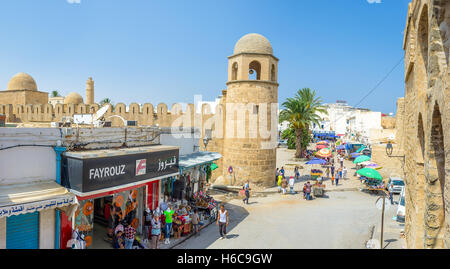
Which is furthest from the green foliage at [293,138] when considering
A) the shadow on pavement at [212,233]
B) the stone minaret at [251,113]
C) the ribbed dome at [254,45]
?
the shadow on pavement at [212,233]

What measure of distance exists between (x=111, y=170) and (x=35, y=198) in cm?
211

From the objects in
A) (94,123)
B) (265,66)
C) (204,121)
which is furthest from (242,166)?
(94,123)

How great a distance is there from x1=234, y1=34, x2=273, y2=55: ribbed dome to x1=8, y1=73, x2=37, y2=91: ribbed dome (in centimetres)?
2682

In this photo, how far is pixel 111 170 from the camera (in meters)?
8.41

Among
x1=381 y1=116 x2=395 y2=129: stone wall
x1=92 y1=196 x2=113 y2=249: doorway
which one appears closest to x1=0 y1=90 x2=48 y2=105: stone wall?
x1=92 y1=196 x2=113 y2=249: doorway

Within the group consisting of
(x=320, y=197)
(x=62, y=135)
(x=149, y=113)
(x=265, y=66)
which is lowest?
(x=320, y=197)

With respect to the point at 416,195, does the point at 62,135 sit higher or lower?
higher

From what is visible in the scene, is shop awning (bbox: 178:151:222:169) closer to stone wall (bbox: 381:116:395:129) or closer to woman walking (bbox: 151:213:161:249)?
woman walking (bbox: 151:213:161:249)

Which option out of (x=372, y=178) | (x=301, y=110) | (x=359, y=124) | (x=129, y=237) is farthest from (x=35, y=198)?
→ (x=359, y=124)

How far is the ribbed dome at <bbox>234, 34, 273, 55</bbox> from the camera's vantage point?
19.2m
